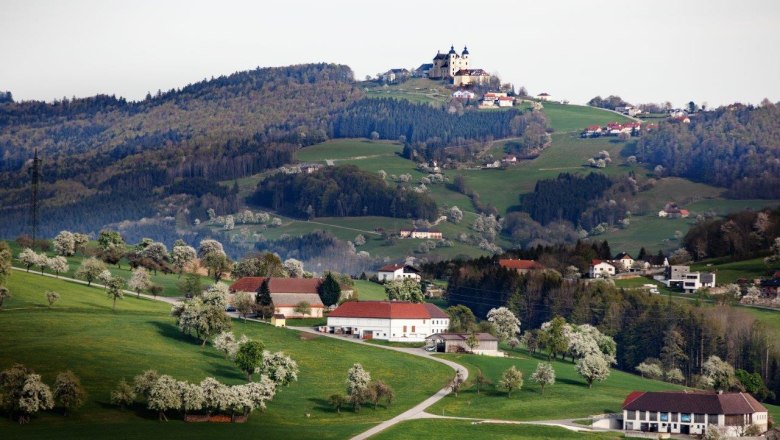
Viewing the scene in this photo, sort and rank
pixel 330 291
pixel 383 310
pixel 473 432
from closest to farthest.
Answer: pixel 473 432, pixel 383 310, pixel 330 291

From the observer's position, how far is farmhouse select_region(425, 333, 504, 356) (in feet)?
534

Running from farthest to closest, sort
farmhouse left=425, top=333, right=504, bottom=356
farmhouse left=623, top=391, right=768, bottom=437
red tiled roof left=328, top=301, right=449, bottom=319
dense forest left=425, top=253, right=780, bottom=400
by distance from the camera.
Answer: red tiled roof left=328, top=301, right=449, bottom=319 → dense forest left=425, top=253, right=780, bottom=400 → farmhouse left=425, top=333, right=504, bottom=356 → farmhouse left=623, top=391, right=768, bottom=437

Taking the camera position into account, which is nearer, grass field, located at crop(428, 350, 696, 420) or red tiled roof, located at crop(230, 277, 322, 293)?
grass field, located at crop(428, 350, 696, 420)

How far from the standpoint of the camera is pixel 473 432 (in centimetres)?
11600

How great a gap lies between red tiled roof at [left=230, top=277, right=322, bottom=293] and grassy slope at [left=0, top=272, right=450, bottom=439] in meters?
17.4

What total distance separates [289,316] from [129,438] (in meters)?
74.8

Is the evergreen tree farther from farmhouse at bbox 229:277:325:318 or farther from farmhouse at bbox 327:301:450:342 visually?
farmhouse at bbox 327:301:450:342

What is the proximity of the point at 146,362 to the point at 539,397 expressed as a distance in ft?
122

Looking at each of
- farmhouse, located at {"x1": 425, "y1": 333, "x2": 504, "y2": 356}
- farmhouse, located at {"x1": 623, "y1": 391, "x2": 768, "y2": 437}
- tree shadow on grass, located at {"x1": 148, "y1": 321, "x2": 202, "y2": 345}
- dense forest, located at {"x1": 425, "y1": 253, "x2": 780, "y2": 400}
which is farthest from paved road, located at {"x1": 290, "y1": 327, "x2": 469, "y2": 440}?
dense forest, located at {"x1": 425, "y1": 253, "x2": 780, "y2": 400}

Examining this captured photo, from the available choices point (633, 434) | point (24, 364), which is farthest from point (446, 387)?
point (24, 364)

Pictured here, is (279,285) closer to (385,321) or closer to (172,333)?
(385,321)

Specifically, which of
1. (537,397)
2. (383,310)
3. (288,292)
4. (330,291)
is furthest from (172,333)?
(330,291)

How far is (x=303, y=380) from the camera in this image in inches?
5364

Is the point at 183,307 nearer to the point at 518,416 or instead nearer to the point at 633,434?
the point at 518,416
